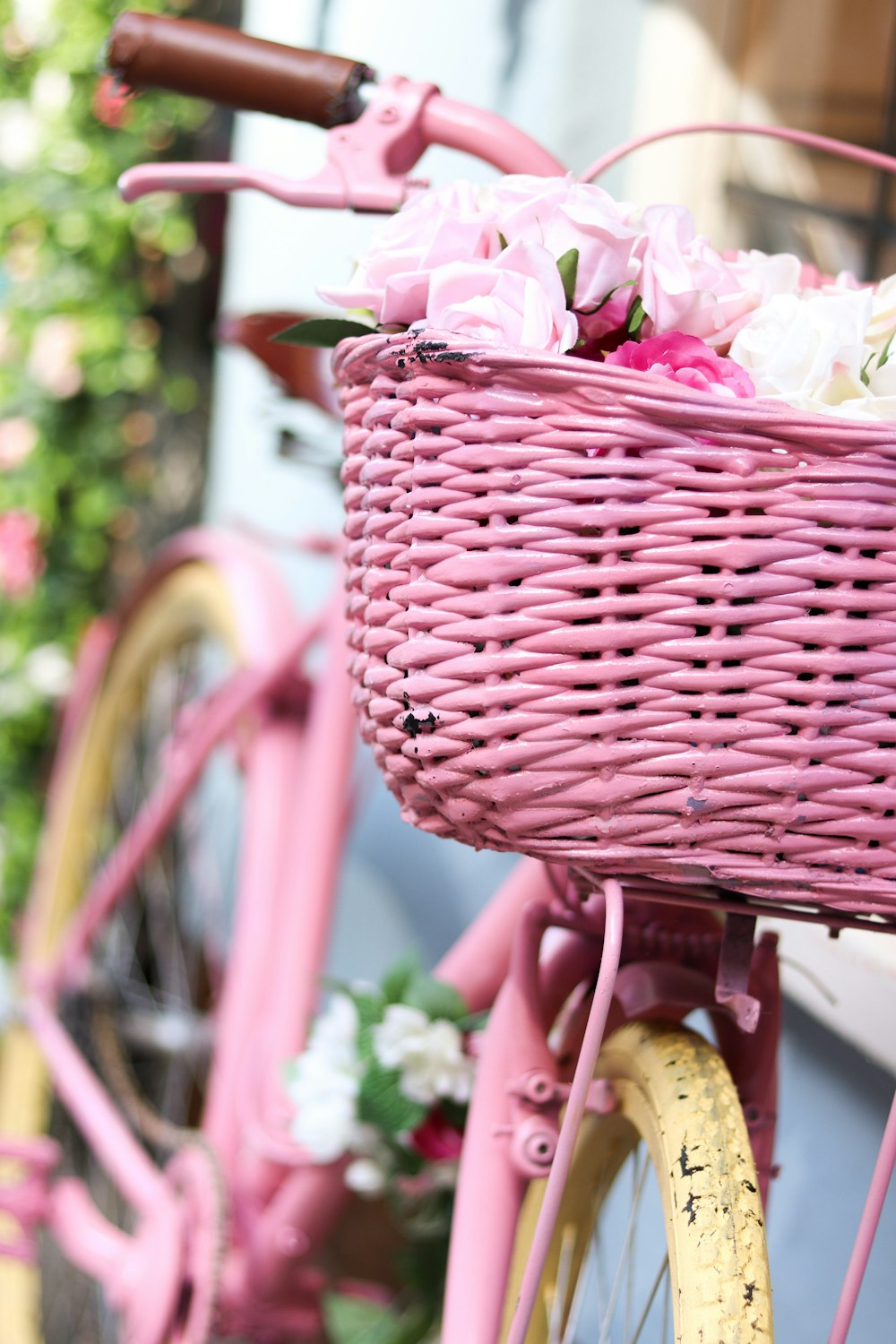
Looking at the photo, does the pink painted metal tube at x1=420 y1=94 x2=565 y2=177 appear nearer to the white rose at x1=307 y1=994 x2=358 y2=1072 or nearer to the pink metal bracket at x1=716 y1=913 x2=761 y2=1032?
the pink metal bracket at x1=716 y1=913 x2=761 y2=1032

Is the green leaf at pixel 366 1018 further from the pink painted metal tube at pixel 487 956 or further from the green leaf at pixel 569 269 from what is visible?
the green leaf at pixel 569 269

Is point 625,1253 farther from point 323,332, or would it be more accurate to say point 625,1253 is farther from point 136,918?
point 136,918

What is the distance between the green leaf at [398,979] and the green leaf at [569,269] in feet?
1.63

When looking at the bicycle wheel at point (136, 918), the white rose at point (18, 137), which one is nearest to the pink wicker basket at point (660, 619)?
the bicycle wheel at point (136, 918)

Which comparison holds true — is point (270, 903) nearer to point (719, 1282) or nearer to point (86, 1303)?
point (719, 1282)

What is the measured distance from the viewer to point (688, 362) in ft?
1.48

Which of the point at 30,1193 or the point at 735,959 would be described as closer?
the point at 735,959

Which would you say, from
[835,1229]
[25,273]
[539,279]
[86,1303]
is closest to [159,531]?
[25,273]

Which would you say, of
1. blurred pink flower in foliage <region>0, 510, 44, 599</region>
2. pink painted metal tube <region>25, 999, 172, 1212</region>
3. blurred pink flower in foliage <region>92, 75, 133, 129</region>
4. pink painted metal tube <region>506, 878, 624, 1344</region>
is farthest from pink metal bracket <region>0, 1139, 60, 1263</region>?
blurred pink flower in foliage <region>92, 75, 133, 129</region>

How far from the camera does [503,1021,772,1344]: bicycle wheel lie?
459mm

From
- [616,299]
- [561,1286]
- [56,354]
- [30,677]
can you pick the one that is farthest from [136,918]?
[616,299]

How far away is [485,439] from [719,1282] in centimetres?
31

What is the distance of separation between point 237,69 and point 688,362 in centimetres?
36

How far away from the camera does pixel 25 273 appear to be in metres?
2.16
